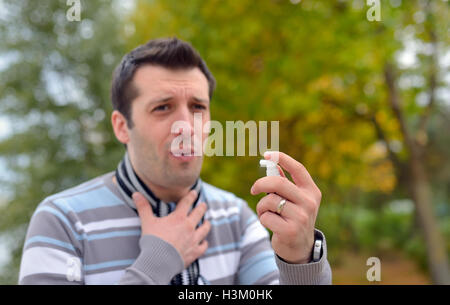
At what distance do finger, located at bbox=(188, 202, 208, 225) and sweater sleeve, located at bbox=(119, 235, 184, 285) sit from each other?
161 mm

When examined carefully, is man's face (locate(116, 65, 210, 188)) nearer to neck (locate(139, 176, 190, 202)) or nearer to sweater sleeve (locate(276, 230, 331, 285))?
neck (locate(139, 176, 190, 202))

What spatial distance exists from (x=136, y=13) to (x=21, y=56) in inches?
81.3

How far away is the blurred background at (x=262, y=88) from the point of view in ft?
13.7

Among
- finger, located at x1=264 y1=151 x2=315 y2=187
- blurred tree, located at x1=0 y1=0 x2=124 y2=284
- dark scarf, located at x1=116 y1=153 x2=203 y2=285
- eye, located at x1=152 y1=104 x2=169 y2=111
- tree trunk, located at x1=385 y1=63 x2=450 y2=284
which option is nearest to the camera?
finger, located at x1=264 y1=151 x2=315 y2=187

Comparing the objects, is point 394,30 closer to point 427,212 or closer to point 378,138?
point 378,138

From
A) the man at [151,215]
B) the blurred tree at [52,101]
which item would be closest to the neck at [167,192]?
the man at [151,215]

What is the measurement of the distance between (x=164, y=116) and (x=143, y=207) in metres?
0.32

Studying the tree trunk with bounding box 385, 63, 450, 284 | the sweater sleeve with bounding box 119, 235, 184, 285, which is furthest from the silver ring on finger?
the tree trunk with bounding box 385, 63, 450, 284

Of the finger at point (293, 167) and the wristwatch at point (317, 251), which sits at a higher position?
the finger at point (293, 167)

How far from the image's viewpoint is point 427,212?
5332mm

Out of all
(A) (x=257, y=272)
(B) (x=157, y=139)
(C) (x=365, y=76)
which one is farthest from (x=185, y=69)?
(C) (x=365, y=76)

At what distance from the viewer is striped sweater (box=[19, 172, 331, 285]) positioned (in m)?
1.14

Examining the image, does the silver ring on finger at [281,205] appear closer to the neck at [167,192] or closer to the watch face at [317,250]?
the watch face at [317,250]

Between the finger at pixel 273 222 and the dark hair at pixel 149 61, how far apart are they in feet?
2.17
